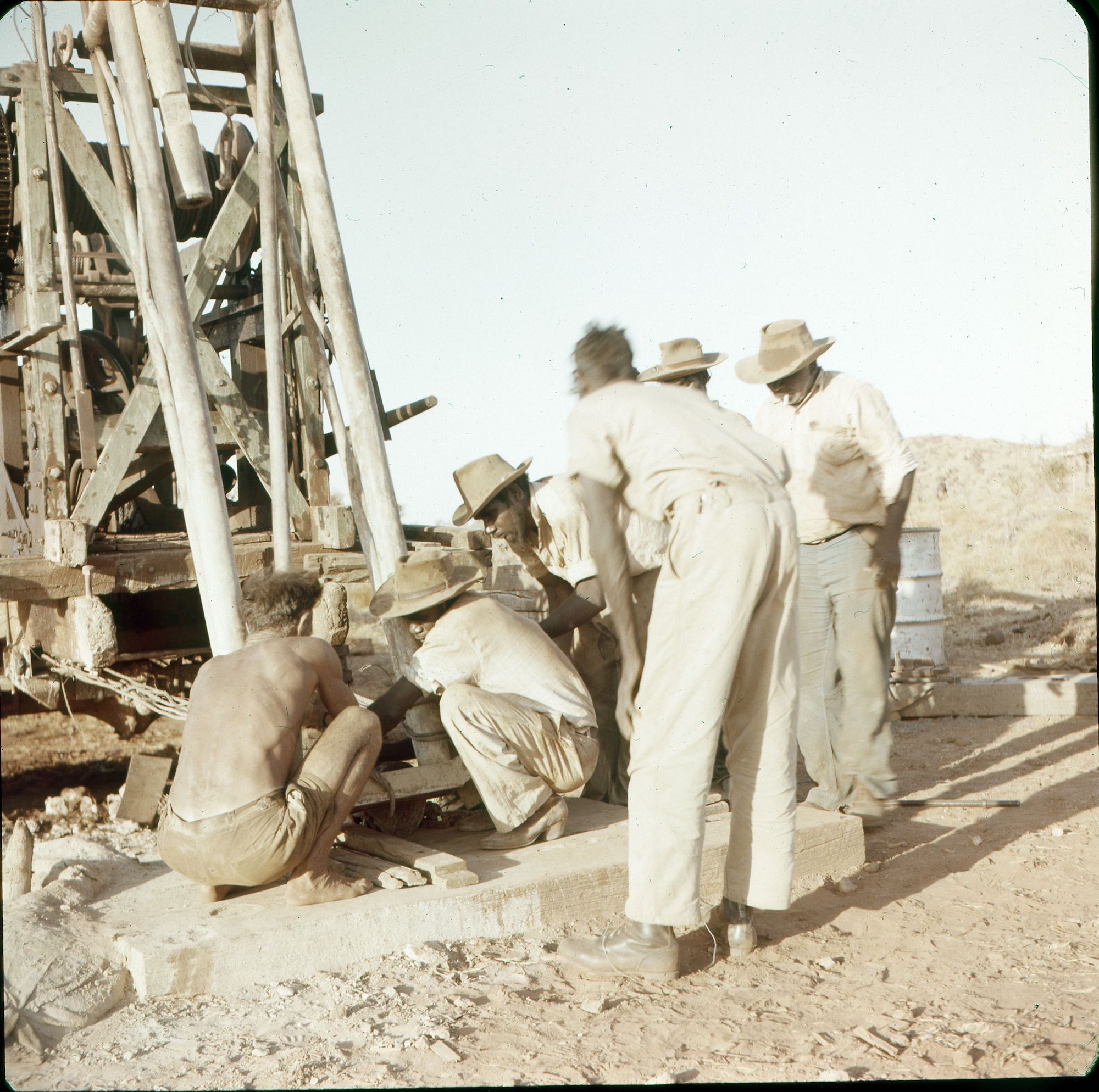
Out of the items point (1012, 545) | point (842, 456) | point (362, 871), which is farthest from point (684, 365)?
point (1012, 545)

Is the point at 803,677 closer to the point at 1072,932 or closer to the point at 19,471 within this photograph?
the point at 1072,932

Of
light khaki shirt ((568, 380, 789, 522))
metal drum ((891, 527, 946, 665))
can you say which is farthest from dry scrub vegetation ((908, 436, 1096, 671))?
light khaki shirt ((568, 380, 789, 522))

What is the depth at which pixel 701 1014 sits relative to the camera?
3092 millimetres

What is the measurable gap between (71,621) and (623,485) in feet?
10.4

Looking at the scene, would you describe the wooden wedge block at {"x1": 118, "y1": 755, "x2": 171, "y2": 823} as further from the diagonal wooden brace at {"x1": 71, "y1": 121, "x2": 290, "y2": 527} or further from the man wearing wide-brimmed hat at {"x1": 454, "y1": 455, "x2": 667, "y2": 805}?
the man wearing wide-brimmed hat at {"x1": 454, "y1": 455, "x2": 667, "y2": 805}

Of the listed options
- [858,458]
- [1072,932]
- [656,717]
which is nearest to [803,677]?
[858,458]

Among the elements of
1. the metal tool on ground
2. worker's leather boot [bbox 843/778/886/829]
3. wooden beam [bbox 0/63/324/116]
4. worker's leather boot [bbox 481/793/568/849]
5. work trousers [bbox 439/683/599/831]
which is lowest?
the metal tool on ground

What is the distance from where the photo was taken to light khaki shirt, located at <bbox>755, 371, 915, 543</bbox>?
486cm

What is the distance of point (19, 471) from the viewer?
6469 mm

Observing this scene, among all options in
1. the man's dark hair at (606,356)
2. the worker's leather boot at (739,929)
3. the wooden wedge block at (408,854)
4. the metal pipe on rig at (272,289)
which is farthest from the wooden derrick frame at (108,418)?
the worker's leather boot at (739,929)

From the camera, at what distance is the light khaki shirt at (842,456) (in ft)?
16.0

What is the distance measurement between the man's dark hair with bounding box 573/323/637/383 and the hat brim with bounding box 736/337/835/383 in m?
1.56

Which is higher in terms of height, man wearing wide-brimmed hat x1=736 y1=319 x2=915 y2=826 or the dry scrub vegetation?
man wearing wide-brimmed hat x1=736 y1=319 x2=915 y2=826

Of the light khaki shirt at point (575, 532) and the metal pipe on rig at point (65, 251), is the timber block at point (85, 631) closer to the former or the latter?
the metal pipe on rig at point (65, 251)
